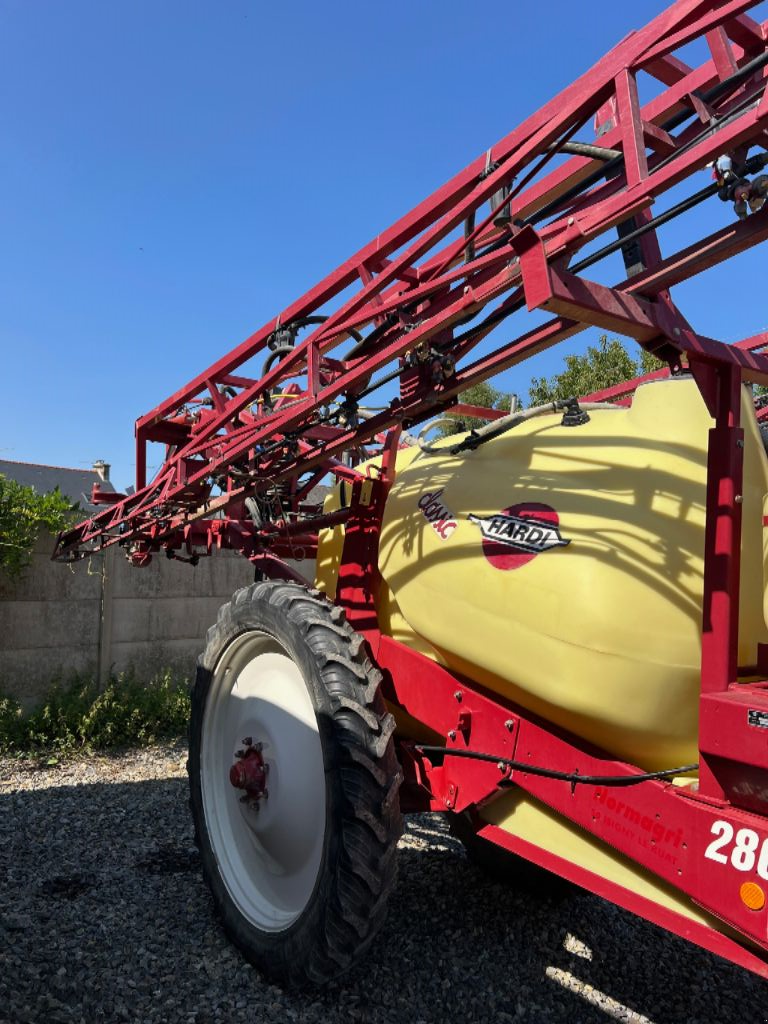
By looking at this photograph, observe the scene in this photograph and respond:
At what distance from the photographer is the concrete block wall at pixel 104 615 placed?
6434 mm

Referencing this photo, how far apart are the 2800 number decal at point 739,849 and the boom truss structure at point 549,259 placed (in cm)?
102

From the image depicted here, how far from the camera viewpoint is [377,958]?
308 cm

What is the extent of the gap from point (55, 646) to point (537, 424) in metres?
5.19

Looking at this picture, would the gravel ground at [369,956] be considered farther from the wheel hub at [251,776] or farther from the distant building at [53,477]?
the distant building at [53,477]

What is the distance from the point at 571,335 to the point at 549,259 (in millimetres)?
480

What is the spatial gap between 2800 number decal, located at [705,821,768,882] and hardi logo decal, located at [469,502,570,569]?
855mm

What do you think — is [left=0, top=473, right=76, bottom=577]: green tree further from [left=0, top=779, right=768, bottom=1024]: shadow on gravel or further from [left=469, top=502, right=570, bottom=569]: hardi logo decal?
[left=469, top=502, right=570, bottom=569]: hardi logo decal

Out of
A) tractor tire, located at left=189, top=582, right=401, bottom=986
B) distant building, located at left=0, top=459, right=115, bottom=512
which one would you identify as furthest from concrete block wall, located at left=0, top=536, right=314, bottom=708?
distant building, located at left=0, top=459, right=115, bottom=512

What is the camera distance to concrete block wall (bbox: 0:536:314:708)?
21.1 feet

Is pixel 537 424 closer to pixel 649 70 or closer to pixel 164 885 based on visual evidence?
pixel 649 70

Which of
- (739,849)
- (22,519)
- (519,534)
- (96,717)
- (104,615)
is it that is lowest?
(96,717)

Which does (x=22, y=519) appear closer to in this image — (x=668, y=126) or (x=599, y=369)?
(x=668, y=126)

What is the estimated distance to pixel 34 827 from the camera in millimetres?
4480

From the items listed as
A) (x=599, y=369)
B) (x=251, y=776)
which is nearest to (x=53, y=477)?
(x=599, y=369)
